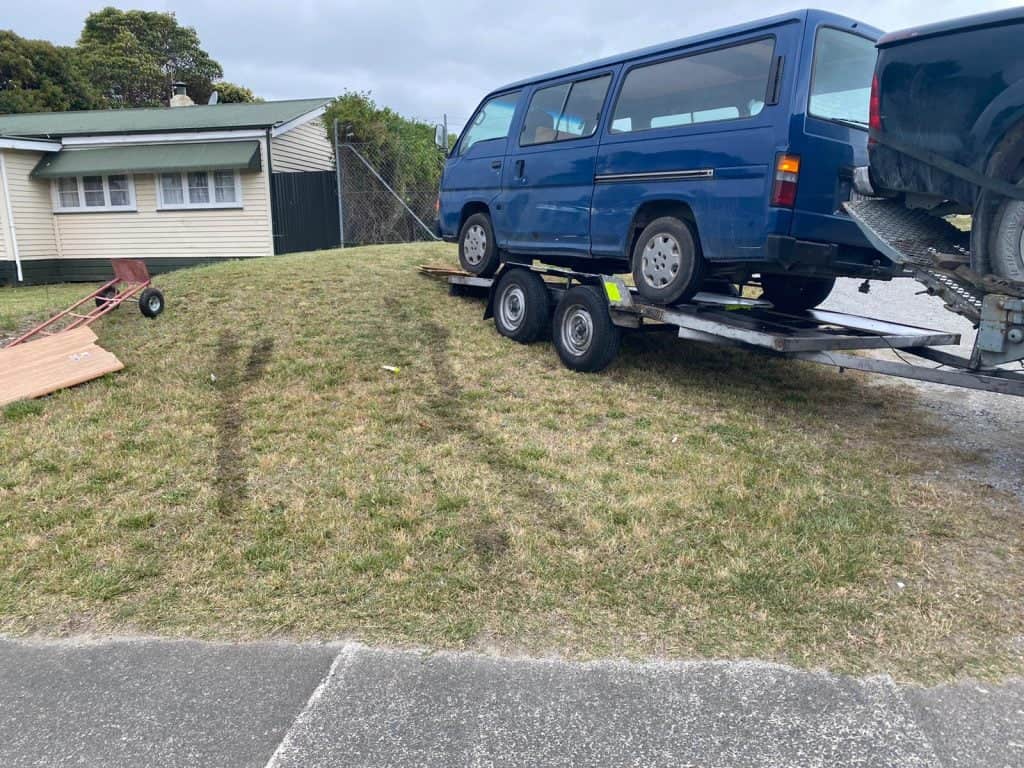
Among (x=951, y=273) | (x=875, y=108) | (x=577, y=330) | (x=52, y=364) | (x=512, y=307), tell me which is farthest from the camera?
(x=512, y=307)

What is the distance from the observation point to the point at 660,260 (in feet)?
19.9

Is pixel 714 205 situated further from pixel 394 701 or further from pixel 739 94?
pixel 394 701

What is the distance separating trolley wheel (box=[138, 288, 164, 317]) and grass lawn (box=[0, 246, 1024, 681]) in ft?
5.21

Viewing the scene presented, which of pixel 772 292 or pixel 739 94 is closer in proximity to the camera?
pixel 739 94

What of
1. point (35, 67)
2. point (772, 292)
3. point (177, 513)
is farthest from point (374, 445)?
point (35, 67)

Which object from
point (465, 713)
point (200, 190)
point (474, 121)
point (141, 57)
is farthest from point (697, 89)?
point (141, 57)

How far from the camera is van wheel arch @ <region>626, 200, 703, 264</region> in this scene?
577 centimetres

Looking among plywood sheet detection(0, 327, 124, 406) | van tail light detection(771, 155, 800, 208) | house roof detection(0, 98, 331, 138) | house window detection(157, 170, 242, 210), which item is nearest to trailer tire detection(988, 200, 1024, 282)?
van tail light detection(771, 155, 800, 208)

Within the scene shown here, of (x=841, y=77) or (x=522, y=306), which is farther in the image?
(x=522, y=306)

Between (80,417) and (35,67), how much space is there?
3766 centimetres

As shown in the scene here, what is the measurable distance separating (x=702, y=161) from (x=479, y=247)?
3.50m

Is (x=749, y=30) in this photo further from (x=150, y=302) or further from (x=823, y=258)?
(x=150, y=302)

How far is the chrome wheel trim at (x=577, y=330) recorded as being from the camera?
6793 mm

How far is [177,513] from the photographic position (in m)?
4.37
